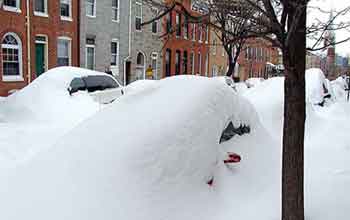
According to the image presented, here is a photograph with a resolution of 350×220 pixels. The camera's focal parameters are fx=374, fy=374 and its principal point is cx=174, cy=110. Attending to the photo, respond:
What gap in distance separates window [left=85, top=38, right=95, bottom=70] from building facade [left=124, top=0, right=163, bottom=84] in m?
3.03

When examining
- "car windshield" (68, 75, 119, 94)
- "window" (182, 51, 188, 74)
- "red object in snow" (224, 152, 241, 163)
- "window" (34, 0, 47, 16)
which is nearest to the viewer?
"red object in snow" (224, 152, 241, 163)

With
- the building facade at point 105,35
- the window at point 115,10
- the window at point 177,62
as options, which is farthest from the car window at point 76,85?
the window at point 177,62

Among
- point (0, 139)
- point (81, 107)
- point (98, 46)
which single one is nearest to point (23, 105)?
point (81, 107)

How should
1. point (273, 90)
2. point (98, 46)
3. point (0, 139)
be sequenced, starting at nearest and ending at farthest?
point (0, 139), point (273, 90), point (98, 46)

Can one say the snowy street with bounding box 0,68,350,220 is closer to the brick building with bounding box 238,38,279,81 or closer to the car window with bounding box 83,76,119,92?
the car window with bounding box 83,76,119,92

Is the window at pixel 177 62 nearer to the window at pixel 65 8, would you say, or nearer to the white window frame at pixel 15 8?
the window at pixel 65 8

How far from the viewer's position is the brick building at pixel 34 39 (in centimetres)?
1670

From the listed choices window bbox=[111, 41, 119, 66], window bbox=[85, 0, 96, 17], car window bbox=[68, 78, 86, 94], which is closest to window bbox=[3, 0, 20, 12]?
window bbox=[85, 0, 96, 17]

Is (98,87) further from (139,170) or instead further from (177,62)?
(177,62)

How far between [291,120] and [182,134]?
1.04 m

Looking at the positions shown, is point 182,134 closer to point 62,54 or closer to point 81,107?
point 81,107

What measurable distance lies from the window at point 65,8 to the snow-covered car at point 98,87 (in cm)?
721

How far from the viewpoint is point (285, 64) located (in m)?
3.36

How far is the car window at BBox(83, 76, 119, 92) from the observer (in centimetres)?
1315
